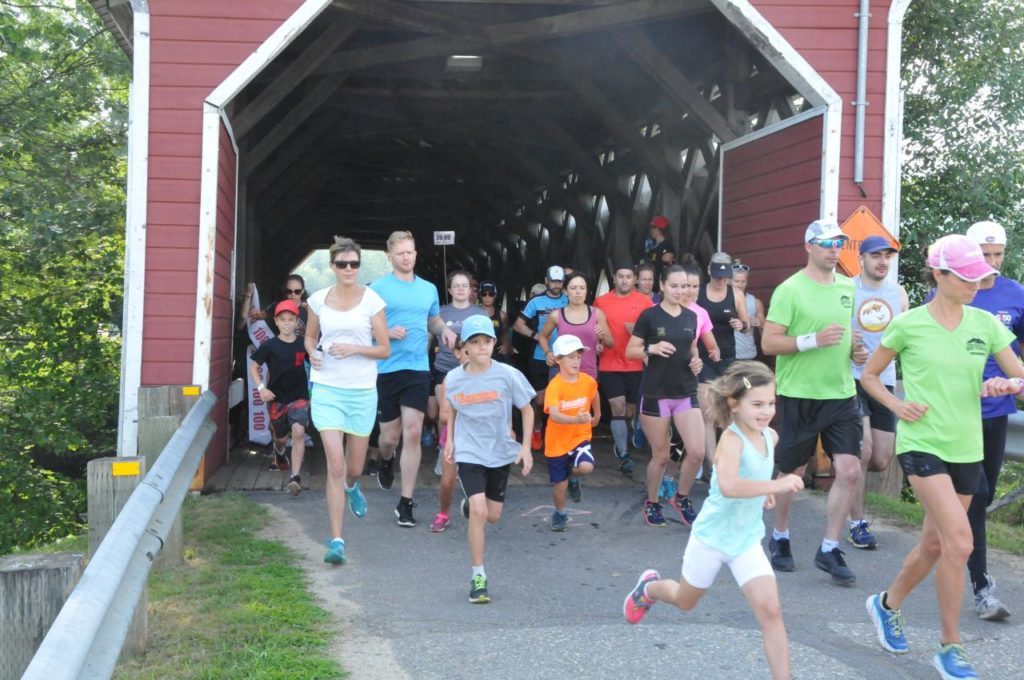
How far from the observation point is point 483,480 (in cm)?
602

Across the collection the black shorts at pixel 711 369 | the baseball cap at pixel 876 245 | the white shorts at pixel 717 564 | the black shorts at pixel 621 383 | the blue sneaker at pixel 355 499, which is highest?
the baseball cap at pixel 876 245

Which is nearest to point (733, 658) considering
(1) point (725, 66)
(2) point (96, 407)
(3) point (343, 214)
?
(1) point (725, 66)

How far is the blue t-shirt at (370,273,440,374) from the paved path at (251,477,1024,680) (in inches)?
42.2

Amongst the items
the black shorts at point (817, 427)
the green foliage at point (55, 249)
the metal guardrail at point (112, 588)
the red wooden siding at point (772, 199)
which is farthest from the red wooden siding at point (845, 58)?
the green foliage at point (55, 249)

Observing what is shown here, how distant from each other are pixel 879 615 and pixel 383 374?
3730 millimetres

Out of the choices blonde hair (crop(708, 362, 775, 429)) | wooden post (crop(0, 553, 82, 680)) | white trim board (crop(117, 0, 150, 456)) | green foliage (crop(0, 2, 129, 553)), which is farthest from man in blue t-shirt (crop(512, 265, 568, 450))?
green foliage (crop(0, 2, 129, 553))

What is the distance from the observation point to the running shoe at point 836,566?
236 inches

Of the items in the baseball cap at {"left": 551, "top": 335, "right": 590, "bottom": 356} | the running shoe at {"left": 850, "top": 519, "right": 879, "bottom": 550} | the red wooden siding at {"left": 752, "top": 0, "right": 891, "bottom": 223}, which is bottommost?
the running shoe at {"left": 850, "top": 519, "right": 879, "bottom": 550}

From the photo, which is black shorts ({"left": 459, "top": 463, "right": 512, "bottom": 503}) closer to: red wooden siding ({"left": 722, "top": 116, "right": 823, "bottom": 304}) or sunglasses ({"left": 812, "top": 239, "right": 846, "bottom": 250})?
sunglasses ({"left": 812, "top": 239, "right": 846, "bottom": 250})

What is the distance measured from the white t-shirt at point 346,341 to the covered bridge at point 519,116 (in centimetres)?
227

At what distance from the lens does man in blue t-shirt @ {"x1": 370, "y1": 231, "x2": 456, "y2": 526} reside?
7422 mm

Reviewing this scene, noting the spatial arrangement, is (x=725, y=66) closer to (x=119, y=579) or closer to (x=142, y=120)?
(x=142, y=120)

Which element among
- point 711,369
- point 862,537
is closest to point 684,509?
point 862,537

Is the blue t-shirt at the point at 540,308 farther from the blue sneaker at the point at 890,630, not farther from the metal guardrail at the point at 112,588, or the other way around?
the blue sneaker at the point at 890,630
